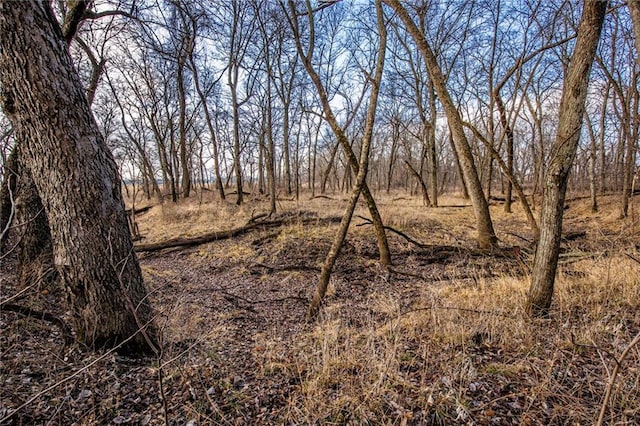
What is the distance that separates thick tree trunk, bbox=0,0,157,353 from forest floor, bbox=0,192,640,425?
42 cm

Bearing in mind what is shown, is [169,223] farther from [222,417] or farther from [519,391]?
[519,391]

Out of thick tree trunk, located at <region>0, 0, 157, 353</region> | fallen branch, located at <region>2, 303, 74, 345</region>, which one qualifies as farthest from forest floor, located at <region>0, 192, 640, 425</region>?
thick tree trunk, located at <region>0, 0, 157, 353</region>

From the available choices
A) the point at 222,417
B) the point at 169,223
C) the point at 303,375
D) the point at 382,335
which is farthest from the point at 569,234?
the point at 169,223

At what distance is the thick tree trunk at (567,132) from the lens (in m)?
2.77

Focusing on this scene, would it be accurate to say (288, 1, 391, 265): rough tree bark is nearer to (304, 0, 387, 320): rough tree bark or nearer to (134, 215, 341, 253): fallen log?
(304, 0, 387, 320): rough tree bark

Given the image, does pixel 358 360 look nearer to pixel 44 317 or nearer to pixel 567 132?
pixel 567 132

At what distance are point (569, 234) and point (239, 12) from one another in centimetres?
1438

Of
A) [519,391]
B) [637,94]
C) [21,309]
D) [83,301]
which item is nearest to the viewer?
[519,391]

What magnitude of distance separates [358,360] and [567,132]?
2916 mm

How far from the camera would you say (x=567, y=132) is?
9.29 ft

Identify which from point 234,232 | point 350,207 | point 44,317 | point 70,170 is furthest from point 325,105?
point 234,232

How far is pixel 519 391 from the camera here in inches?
86.2

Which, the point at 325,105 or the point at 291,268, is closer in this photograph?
the point at 325,105

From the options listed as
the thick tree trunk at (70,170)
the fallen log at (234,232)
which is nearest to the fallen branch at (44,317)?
the thick tree trunk at (70,170)
